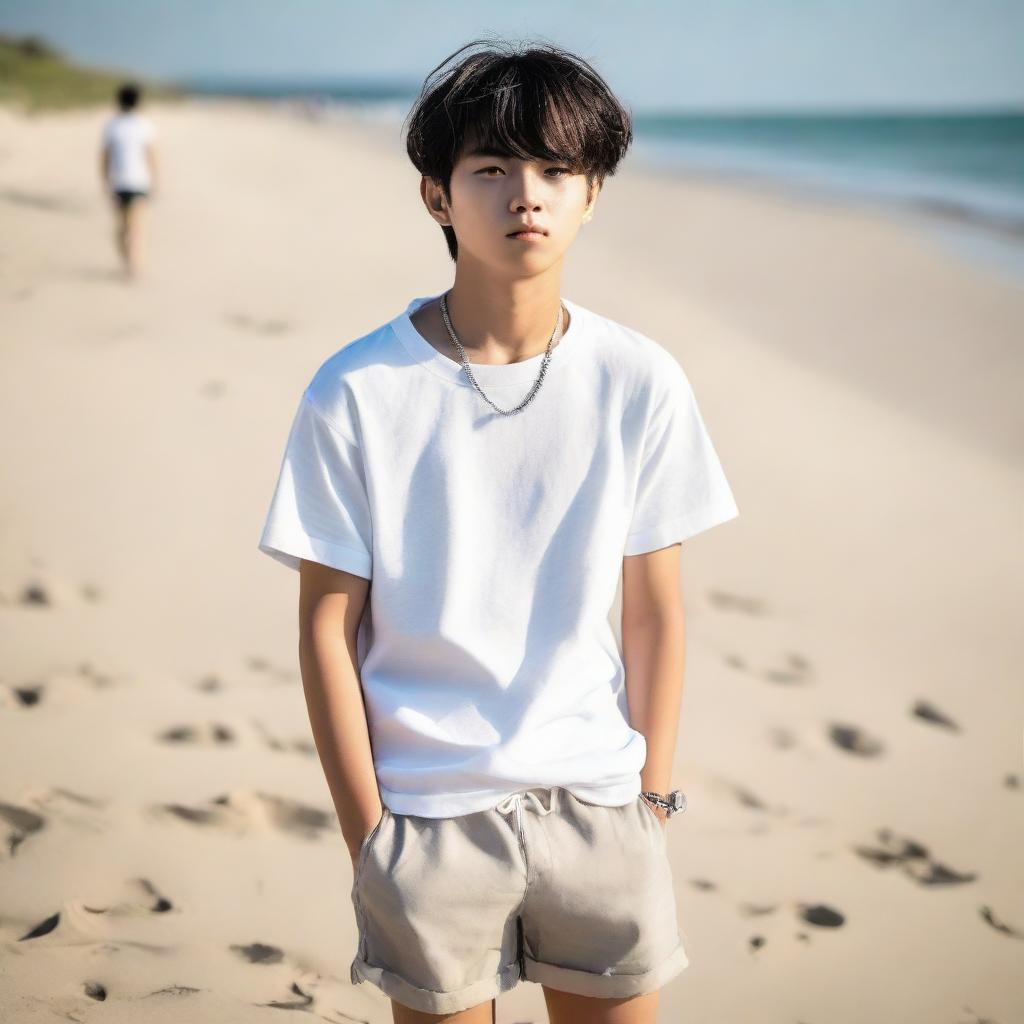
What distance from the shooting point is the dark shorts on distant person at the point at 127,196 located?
29.3 ft

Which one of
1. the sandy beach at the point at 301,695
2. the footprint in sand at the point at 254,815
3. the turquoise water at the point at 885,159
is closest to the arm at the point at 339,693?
the sandy beach at the point at 301,695

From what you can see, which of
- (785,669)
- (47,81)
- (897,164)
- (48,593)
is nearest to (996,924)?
(785,669)

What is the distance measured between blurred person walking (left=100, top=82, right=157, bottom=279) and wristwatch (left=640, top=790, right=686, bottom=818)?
8.16m

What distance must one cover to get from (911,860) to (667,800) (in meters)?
1.65

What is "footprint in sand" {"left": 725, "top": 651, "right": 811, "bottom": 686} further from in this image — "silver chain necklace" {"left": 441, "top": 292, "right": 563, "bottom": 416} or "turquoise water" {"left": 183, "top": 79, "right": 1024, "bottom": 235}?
"turquoise water" {"left": 183, "top": 79, "right": 1024, "bottom": 235}

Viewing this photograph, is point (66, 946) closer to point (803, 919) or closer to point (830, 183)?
point (803, 919)

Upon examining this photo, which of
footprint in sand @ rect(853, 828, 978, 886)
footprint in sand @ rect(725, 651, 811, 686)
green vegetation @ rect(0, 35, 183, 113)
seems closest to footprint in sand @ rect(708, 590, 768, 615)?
footprint in sand @ rect(725, 651, 811, 686)

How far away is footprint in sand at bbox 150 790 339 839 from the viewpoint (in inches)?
Answer: 111

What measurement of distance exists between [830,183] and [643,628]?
2265 cm

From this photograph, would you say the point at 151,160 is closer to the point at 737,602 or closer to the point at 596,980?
the point at 737,602

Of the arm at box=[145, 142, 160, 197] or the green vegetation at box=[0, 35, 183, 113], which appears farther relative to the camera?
the green vegetation at box=[0, 35, 183, 113]

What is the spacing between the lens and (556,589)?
1420 millimetres

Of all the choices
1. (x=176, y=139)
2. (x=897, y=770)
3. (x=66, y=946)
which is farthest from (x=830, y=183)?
(x=66, y=946)

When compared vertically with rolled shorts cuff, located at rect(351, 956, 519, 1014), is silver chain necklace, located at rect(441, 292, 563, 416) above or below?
above
